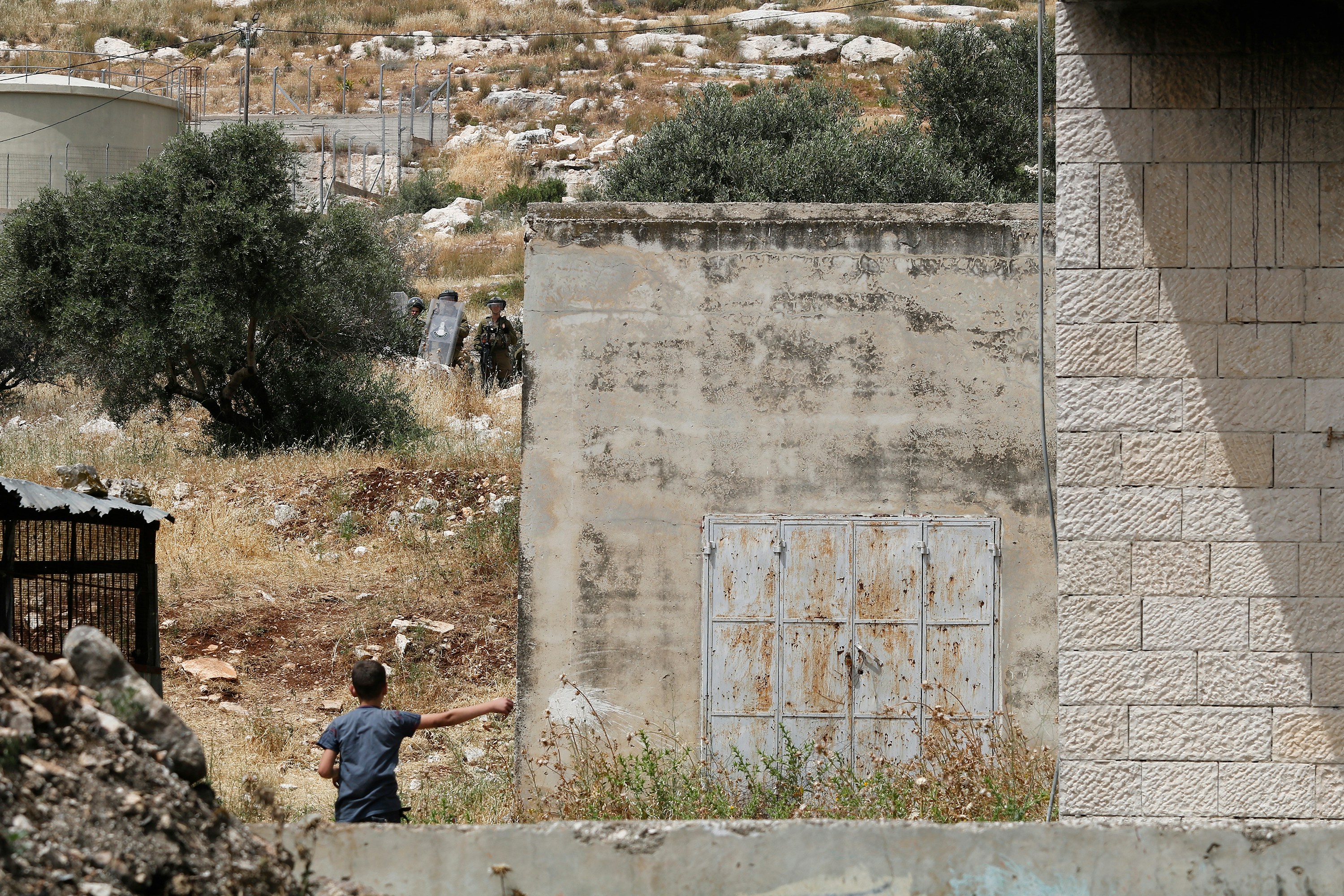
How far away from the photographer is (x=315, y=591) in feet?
40.8

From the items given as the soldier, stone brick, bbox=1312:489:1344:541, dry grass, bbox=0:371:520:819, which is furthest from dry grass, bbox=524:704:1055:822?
the soldier

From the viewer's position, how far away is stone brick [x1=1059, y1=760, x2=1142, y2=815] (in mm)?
4875

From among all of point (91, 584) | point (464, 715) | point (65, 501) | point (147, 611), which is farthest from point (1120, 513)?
point (91, 584)

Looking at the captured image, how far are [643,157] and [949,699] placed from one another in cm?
1332

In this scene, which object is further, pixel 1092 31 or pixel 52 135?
pixel 52 135

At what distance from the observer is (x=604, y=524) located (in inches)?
301

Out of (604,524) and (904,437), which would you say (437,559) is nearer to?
(604,524)

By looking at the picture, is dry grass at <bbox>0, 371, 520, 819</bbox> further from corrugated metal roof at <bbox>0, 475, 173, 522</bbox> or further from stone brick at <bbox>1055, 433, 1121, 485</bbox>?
stone brick at <bbox>1055, 433, 1121, 485</bbox>

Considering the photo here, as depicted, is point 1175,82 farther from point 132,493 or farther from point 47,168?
point 47,168

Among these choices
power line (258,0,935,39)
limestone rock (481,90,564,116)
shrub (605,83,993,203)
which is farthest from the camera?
power line (258,0,935,39)

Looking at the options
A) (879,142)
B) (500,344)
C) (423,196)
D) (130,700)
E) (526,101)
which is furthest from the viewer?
(526,101)

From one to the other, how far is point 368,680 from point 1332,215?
13.7 feet

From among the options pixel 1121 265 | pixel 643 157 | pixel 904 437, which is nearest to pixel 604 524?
pixel 904 437

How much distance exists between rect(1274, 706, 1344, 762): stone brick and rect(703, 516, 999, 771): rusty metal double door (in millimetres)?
2757
